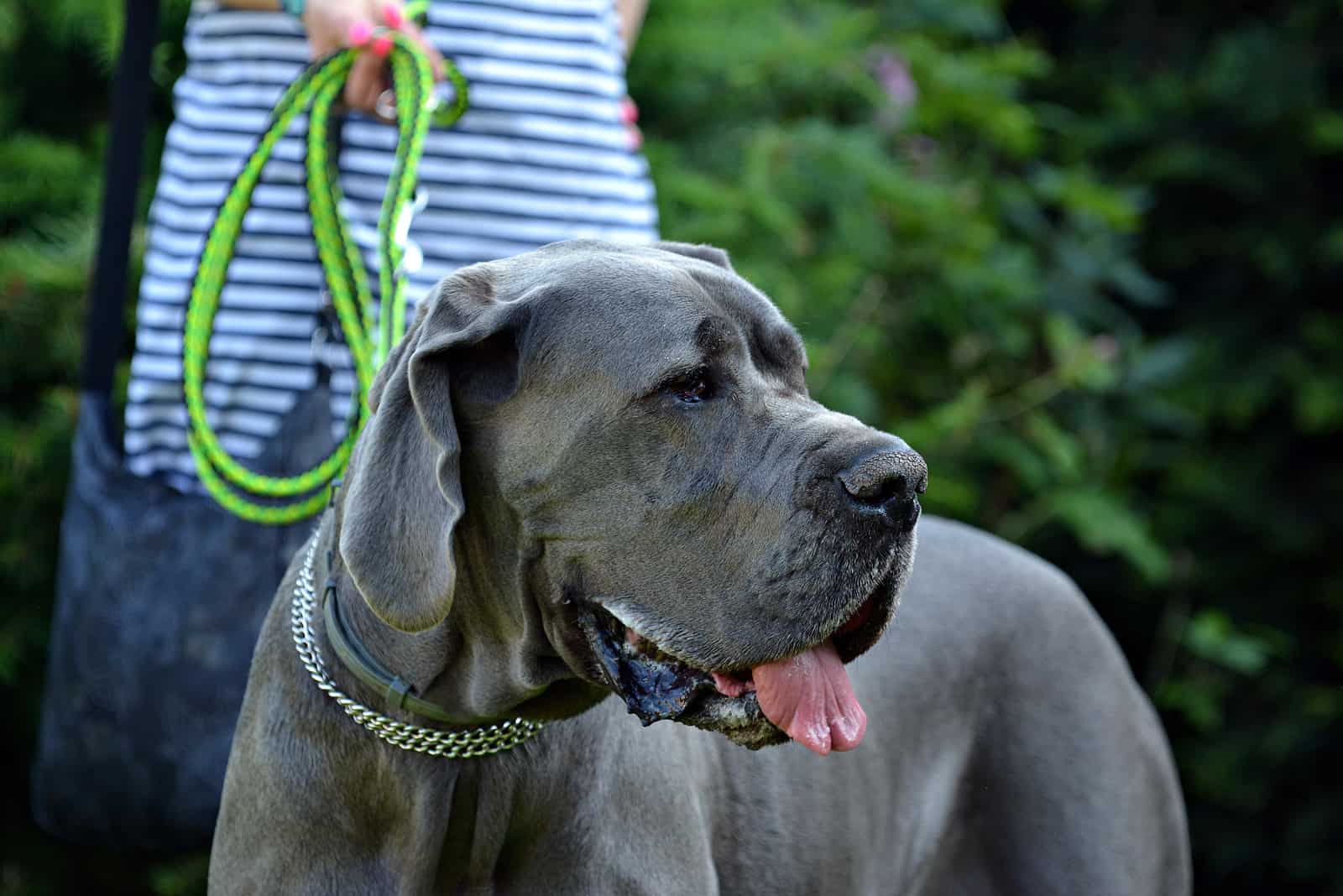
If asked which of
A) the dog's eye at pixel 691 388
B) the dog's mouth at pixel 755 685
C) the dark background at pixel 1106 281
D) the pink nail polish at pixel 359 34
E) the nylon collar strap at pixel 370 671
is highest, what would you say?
the pink nail polish at pixel 359 34

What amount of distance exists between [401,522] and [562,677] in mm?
349

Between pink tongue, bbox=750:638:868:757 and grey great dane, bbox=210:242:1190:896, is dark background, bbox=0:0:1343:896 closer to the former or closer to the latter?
grey great dane, bbox=210:242:1190:896

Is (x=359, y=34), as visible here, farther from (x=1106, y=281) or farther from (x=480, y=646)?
(x=1106, y=281)

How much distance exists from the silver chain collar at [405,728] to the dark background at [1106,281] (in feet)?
8.67

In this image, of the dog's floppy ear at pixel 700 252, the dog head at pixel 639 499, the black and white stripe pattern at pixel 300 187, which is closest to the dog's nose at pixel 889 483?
the dog head at pixel 639 499

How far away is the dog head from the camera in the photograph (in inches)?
86.9

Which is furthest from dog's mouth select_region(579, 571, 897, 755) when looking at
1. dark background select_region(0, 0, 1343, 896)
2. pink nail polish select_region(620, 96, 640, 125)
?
dark background select_region(0, 0, 1343, 896)

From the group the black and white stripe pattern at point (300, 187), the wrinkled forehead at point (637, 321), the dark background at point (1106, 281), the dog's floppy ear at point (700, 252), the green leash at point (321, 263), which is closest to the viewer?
the wrinkled forehead at point (637, 321)

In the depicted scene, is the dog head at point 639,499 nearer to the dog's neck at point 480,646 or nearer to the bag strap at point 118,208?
the dog's neck at point 480,646

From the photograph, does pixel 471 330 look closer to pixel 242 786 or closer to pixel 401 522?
pixel 401 522

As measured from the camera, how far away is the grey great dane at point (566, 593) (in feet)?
7.34

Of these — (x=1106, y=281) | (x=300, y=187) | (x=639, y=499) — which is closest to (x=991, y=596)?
(x=639, y=499)

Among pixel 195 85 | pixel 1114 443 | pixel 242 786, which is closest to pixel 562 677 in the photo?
pixel 242 786

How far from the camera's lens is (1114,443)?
21.3 ft
